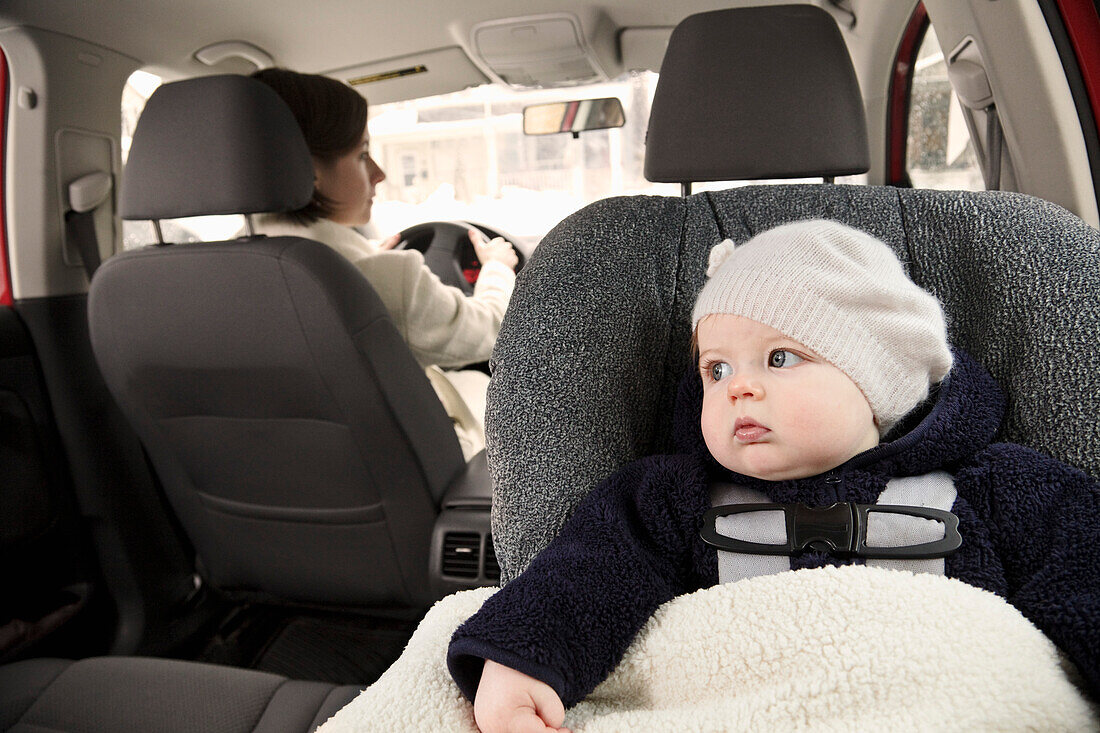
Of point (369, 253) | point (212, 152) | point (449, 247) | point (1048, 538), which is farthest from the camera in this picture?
point (449, 247)

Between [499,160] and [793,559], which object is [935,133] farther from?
[793,559]

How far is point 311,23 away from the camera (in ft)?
7.55

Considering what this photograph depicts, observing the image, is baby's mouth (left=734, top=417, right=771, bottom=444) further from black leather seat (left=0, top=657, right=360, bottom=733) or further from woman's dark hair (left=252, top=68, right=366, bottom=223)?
woman's dark hair (left=252, top=68, right=366, bottom=223)

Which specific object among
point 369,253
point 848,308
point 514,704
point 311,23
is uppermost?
point 311,23

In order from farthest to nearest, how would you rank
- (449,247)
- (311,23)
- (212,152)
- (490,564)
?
(449,247) < (311,23) < (490,564) < (212,152)

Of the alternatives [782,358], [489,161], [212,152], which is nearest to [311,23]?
[489,161]

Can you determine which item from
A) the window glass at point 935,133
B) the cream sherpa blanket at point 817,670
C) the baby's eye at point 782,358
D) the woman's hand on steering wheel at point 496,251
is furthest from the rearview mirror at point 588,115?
the cream sherpa blanket at point 817,670

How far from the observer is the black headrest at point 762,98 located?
4.13ft

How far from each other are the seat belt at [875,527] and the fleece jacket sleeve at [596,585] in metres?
0.04

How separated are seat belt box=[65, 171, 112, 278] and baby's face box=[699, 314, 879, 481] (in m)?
1.83

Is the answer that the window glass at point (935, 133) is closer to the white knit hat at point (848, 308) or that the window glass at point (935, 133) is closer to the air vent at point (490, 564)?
the white knit hat at point (848, 308)

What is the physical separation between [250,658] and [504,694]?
5.34 ft

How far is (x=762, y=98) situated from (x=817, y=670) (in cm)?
94

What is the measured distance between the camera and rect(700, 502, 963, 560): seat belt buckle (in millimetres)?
765
